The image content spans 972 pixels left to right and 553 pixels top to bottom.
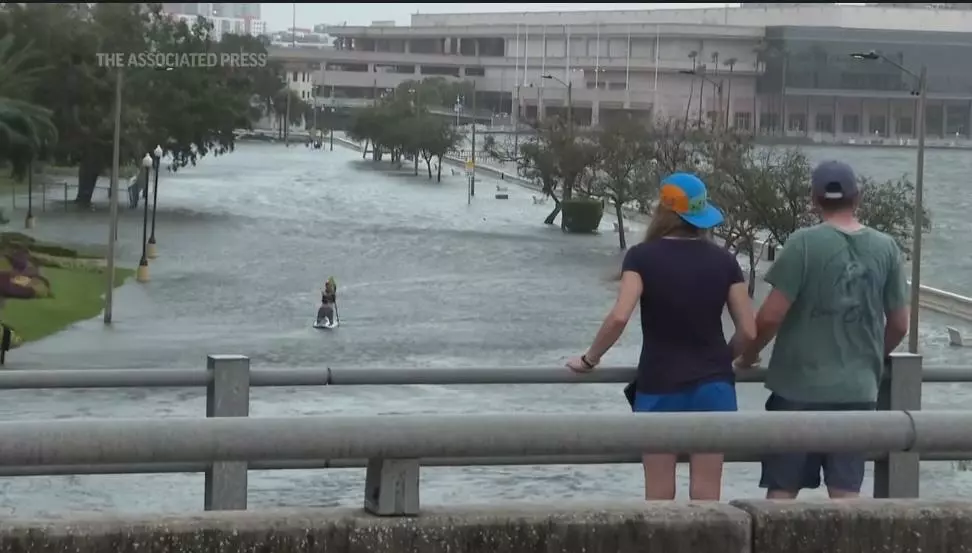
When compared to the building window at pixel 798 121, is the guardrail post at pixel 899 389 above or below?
below

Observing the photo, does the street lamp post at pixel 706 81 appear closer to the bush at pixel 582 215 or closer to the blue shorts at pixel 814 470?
the bush at pixel 582 215

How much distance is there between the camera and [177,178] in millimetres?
118312

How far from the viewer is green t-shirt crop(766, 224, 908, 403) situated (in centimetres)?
575

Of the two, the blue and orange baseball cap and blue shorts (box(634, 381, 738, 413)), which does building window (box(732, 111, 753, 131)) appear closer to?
the blue and orange baseball cap

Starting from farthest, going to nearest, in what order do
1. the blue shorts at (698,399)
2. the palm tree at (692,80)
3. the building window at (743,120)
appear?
the palm tree at (692,80) → the building window at (743,120) → the blue shorts at (698,399)

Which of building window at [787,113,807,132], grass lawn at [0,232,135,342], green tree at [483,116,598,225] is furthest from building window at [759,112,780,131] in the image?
grass lawn at [0,232,135,342]

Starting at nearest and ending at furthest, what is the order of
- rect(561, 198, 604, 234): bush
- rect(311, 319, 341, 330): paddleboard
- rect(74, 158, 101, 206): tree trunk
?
rect(311, 319, 341, 330): paddleboard < rect(74, 158, 101, 206): tree trunk < rect(561, 198, 604, 234): bush

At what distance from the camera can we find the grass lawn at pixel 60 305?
41388 millimetres

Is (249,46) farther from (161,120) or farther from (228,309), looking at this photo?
(228,309)

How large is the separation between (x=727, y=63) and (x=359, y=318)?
165ft

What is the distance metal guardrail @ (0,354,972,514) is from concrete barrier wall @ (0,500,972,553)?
15cm

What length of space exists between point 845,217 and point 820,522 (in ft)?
5.48

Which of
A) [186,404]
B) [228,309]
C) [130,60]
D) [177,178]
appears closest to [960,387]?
[186,404]

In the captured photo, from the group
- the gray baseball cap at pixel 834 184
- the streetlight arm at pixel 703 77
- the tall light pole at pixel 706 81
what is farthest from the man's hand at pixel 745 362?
the streetlight arm at pixel 703 77
